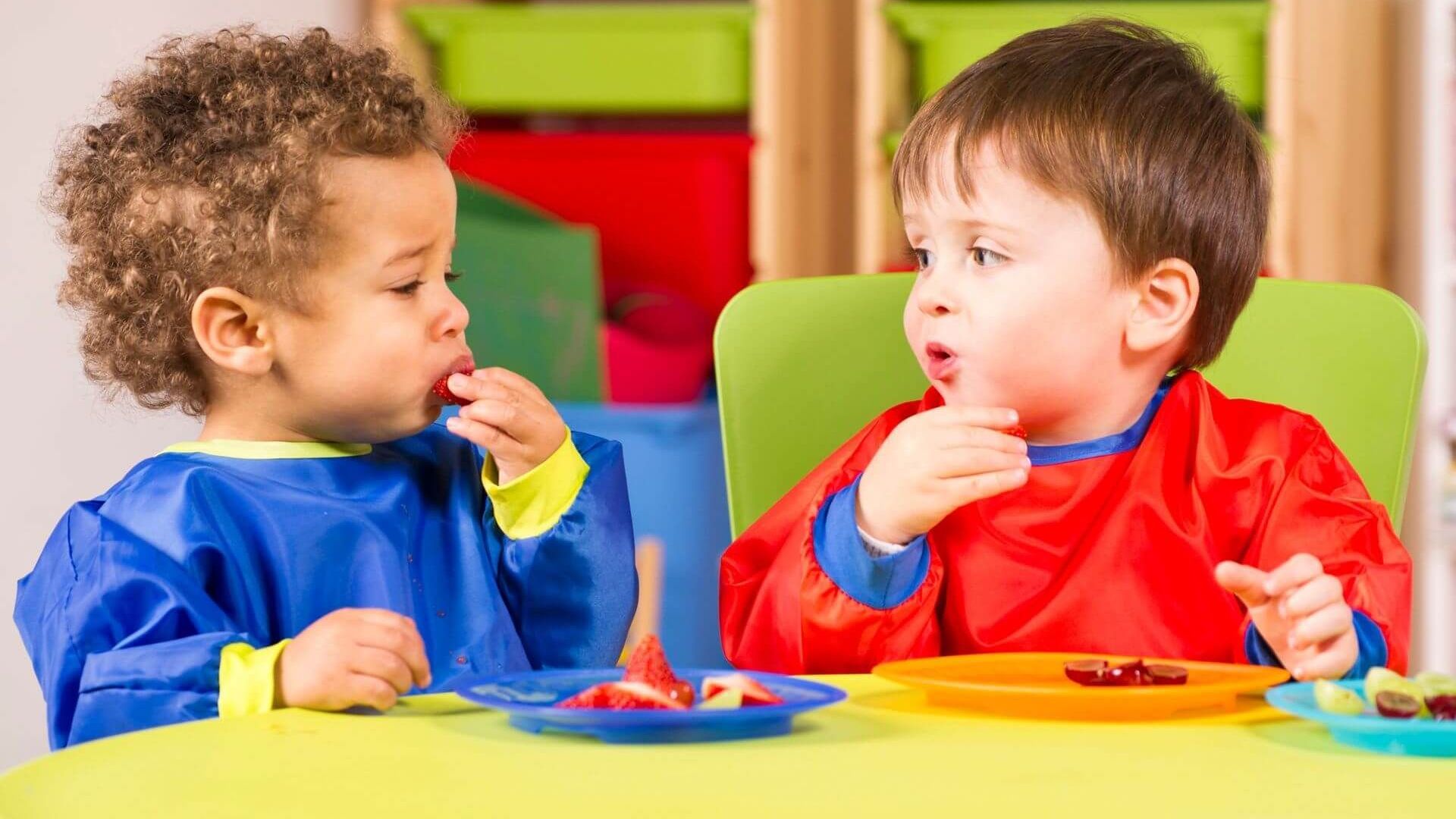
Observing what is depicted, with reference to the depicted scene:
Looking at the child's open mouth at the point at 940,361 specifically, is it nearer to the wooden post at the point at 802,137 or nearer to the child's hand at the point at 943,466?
the child's hand at the point at 943,466

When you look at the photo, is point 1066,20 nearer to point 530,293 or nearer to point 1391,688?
point 530,293

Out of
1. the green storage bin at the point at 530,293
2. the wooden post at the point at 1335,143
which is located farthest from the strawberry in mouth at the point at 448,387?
the wooden post at the point at 1335,143

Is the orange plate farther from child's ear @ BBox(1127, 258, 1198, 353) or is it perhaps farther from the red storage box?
the red storage box

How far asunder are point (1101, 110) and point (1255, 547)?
0.99 ft

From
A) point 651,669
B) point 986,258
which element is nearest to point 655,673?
point 651,669

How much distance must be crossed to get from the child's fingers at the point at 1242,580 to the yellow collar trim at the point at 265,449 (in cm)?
59

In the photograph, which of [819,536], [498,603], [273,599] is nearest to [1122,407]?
[819,536]

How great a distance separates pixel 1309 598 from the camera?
0.78m

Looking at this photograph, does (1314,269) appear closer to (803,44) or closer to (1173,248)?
(803,44)

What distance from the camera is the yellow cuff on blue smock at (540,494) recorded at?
108cm

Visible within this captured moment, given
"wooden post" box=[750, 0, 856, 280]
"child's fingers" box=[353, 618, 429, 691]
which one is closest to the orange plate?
"child's fingers" box=[353, 618, 429, 691]

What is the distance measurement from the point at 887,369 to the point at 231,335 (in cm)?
50

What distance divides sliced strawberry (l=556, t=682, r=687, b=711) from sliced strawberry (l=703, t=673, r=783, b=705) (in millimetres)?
28

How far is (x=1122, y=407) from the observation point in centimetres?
111
